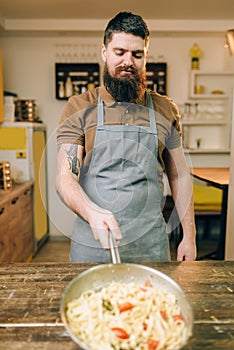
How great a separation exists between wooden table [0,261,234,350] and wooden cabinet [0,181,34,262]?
5.15 feet

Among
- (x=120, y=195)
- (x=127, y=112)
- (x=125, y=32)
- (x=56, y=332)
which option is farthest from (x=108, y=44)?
(x=56, y=332)

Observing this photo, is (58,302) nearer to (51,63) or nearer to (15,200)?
(15,200)

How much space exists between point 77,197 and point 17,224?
2063 millimetres

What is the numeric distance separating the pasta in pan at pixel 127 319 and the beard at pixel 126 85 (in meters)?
0.86

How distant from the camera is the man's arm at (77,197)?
928 mm

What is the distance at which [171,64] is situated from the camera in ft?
13.5

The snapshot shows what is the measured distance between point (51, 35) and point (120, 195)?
10.5ft

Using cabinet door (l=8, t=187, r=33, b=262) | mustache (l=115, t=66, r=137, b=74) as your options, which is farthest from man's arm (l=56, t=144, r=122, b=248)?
cabinet door (l=8, t=187, r=33, b=262)

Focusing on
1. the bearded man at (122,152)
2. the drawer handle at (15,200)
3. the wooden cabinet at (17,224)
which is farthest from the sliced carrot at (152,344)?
the drawer handle at (15,200)

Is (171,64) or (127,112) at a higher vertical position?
(171,64)

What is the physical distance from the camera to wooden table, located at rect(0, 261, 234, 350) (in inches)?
31.6

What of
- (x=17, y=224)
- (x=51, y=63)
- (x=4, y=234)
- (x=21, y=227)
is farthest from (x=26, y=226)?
(x=51, y=63)

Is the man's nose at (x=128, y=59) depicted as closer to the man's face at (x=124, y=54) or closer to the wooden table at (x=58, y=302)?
the man's face at (x=124, y=54)

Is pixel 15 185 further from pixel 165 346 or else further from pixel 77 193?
pixel 165 346
